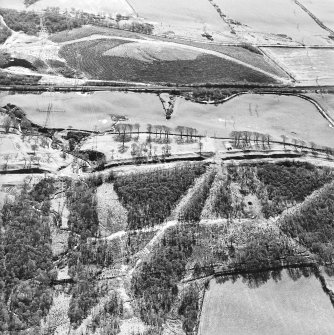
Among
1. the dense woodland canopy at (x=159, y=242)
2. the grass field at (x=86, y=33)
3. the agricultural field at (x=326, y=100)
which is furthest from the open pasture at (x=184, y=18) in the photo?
the dense woodland canopy at (x=159, y=242)

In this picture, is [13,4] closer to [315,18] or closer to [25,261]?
[315,18]

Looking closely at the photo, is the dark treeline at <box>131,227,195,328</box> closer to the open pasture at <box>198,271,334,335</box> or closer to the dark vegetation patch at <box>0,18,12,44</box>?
the open pasture at <box>198,271,334,335</box>

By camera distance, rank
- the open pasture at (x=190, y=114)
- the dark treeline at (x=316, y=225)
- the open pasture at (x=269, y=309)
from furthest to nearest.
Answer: the open pasture at (x=190, y=114)
the dark treeline at (x=316, y=225)
the open pasture at (x=269, y=309)

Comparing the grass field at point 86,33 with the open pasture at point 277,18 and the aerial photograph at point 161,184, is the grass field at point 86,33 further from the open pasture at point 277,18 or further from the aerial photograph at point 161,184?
the open pasture at point 277,18

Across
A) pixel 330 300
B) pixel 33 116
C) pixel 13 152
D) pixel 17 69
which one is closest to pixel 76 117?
pixel 33 116

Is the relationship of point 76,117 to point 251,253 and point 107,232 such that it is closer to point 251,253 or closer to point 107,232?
point 107,232

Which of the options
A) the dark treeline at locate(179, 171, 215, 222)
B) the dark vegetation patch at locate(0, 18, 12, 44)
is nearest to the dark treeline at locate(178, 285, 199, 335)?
the dark treeline at locate(179, 171, 215, 222)
